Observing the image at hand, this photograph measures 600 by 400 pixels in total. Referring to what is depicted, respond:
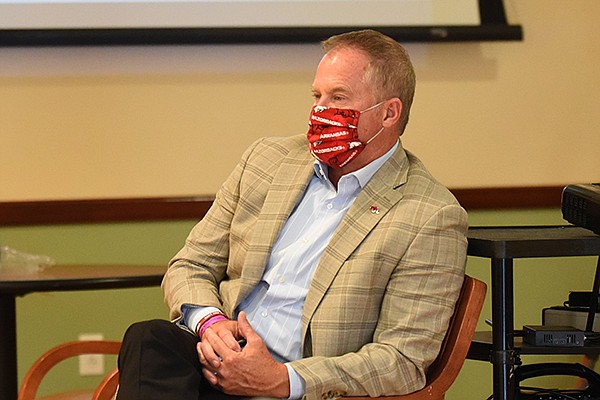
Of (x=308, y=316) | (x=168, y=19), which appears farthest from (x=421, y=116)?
(x=308, y=316)

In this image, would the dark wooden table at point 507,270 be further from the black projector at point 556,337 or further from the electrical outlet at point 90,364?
the electrical outlet at point 90,364

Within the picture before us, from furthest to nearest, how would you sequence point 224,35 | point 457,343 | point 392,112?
point 224,35
point 392,112
point 457,343

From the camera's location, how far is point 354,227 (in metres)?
2.11

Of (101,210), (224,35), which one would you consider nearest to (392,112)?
(224,35)

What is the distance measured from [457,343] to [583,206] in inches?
16.5

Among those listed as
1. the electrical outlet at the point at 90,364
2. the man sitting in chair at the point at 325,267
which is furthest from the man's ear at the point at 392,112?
the electrical outlet at the point at 90,364

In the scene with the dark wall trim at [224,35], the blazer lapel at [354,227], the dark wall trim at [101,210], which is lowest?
the dark wall trim at [101,210]

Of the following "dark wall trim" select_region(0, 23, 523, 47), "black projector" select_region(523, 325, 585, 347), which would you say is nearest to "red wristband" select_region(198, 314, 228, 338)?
"black projector" select_region(523, 325, 585, 347)

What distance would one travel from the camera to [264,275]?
221cm

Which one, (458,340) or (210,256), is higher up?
(210,256)

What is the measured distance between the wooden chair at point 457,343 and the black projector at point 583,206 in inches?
11.0

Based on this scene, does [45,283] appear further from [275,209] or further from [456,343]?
[456,343]

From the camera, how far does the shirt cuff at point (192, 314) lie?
7.14ft

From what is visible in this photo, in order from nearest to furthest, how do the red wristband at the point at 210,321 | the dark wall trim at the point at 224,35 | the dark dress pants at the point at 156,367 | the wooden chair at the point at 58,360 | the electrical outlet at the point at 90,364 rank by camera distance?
the dark dress pants at the point at 156,367 → the red wristband at the point at 210,321 → the wooden chair at the point at 58,360 → the dark wall trim at the point at 224,35 → the electrical outlet at the point at 90,364
